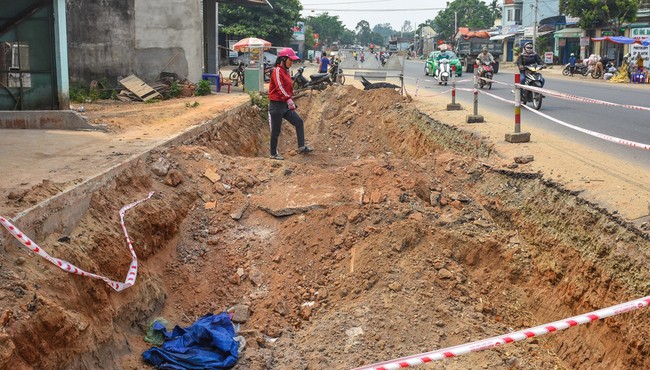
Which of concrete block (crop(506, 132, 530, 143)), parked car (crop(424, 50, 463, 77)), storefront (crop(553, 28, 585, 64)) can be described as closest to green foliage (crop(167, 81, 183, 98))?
concrete block (crop(506, 132, 530, 143))

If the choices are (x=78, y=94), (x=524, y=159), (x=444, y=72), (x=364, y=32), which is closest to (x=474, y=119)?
(x=524, y=159)

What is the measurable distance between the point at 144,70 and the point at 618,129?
1361cm

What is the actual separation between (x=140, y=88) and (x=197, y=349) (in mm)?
14523

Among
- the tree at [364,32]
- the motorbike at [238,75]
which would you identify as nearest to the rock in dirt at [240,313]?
the motorbike at [238,75]

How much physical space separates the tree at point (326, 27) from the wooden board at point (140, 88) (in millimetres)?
104557

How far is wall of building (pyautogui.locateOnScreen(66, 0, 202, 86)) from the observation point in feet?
62.7

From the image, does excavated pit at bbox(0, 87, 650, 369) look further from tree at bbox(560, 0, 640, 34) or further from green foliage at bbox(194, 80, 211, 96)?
tree at bbox(560, 0, 640, 34)

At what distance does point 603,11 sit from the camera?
38.6 metres

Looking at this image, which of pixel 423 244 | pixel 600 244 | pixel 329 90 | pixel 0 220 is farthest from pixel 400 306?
pixel 329 90

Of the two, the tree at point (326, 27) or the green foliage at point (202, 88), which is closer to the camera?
the green foliage at point (202, 88)

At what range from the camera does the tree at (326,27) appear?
123875 millimetres

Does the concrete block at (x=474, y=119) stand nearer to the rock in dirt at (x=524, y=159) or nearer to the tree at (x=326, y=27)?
the rock in dirt at (x=524, y=159)

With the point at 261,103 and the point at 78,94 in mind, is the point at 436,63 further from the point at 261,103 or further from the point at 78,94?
the point at 78,94

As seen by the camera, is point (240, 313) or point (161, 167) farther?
→ point (161, 167)
